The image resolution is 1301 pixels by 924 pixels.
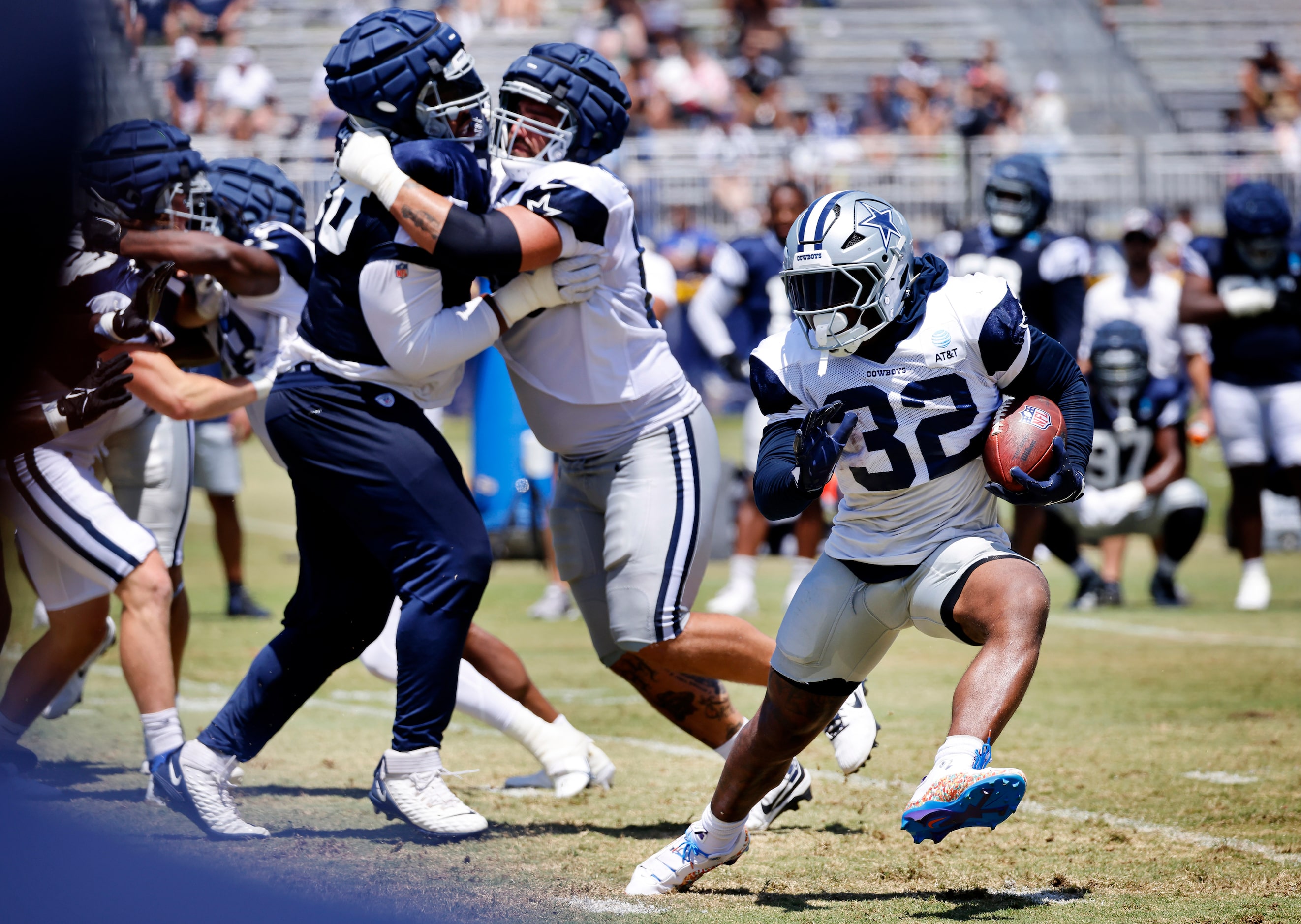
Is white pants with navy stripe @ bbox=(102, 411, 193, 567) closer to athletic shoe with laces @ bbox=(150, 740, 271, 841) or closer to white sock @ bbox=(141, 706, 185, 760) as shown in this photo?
white sock @ bbox=(141, 706, 185, 760)

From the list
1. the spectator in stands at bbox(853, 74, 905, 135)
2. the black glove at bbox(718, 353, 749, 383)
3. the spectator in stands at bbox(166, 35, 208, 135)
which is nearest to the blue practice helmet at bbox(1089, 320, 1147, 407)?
the black glove at bbox(718, 353, 749, 383)

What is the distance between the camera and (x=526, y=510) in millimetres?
10492

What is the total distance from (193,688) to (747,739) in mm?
3618

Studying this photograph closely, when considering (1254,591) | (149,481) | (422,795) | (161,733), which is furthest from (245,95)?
(422,795)

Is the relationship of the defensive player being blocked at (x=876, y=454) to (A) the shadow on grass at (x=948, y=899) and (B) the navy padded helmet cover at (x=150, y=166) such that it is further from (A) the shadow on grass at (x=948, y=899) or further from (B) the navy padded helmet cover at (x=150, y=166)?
(B) the navy padded helmet cover at (x=150, y=166)

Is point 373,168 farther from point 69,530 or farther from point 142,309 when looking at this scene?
point 69,530

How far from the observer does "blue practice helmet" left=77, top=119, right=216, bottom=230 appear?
374 centimetres

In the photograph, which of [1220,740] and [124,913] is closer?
[124,913]

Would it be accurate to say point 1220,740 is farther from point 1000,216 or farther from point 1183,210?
point 1183,210

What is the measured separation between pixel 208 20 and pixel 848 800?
1050 cm

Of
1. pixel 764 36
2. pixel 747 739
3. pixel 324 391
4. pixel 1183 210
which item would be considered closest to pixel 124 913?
pixel 747 739

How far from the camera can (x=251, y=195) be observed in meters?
5.21

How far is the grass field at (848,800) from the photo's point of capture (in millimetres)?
3428

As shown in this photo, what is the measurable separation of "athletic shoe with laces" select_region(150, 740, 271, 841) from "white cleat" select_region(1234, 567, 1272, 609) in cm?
618
